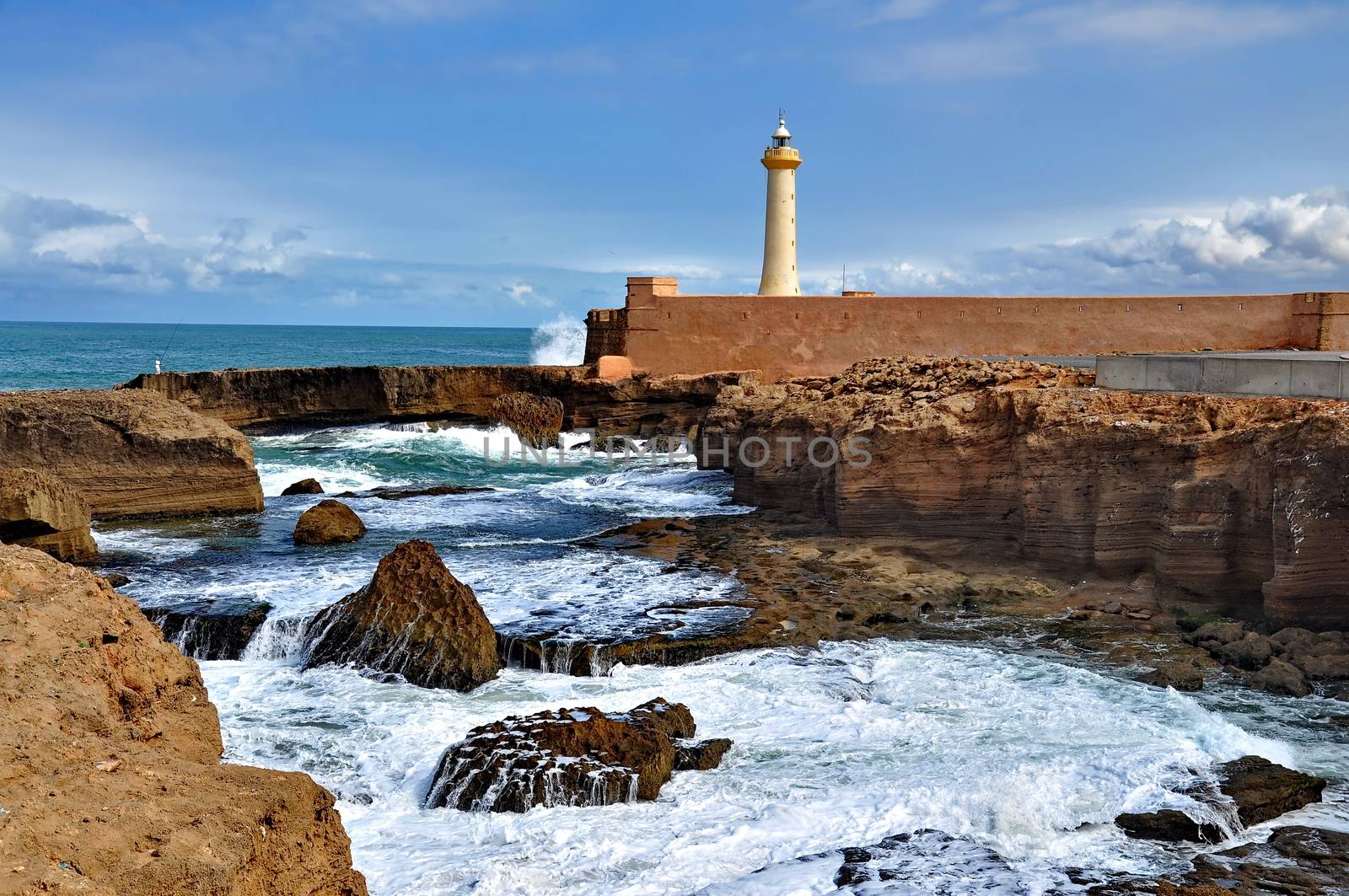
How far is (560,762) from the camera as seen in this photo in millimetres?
7465

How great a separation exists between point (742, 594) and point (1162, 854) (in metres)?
6.13

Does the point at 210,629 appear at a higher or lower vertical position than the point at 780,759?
higher

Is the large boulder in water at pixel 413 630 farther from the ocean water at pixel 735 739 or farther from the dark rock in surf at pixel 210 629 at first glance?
the dark rock in surf at pixel 210 629

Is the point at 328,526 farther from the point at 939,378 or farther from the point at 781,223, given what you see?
the point at 781,223

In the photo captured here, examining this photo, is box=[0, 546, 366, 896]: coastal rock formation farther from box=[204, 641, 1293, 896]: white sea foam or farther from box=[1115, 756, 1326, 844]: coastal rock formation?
box=[1115, 756, 1326, 844]: coastal rock formation

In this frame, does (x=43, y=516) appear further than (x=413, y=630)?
Yes

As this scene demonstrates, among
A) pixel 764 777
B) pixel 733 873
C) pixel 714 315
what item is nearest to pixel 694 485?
pixel 714 315

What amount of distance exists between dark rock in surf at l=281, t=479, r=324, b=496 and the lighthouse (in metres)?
14.6

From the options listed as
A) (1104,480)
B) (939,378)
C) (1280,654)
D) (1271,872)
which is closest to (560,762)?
(1271,872)

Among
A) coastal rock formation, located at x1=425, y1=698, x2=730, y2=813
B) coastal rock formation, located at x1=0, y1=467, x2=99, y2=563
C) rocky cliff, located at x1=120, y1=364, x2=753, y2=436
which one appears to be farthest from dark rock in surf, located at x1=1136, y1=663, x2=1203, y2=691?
rocky cliff, located at x1=120, y1=364, x2=753, y2=436

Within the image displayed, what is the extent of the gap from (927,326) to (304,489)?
13589mm

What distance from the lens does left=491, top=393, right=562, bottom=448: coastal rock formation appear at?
28931mm

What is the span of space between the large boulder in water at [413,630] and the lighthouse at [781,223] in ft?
72.0

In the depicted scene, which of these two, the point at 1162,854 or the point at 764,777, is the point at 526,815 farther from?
the point at 1162,854
